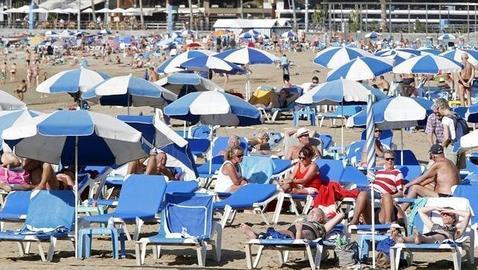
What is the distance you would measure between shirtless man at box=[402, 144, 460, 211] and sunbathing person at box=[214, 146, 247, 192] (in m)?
1.68

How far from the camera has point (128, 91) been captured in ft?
52.0

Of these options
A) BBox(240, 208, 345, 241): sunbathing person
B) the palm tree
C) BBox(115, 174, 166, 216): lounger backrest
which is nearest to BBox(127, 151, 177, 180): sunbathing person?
BBox(115, 174, 166, 216): lounger backrest

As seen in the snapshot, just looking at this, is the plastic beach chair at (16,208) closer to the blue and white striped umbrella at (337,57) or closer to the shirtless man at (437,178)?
the shirtless man at (437,178)

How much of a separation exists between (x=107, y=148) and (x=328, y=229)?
6.43 ft

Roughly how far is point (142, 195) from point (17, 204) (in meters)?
1.03

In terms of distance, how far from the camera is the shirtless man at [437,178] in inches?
444

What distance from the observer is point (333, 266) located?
972cm

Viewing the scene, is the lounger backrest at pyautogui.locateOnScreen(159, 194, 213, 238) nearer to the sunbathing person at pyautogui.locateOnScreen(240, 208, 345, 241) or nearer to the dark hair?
the sunbathing person at pyautogui.locateOnScreen(240, 208, 345, 241)

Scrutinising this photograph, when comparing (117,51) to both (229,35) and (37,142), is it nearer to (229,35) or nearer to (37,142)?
(229,35)

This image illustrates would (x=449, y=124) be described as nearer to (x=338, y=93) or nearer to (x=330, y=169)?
(x=338, y=93)

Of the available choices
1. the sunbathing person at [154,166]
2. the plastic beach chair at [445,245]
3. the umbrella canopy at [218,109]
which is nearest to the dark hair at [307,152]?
the sunbathing person at [154,166]

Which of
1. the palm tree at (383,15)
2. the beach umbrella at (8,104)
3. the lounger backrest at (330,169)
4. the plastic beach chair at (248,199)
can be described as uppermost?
the beach umbrella at (8,104)

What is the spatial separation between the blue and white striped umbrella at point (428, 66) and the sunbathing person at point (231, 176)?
31.6 feet

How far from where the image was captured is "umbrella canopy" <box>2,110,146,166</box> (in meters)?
9.73
